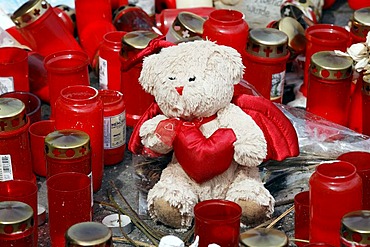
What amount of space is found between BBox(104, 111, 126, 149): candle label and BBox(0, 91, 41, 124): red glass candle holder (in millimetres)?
235

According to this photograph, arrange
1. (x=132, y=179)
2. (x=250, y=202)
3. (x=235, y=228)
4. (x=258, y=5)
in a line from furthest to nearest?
(x=258, y=5)
(x=132, y=179)
(x=250, y=202)
(x=235, y=228)

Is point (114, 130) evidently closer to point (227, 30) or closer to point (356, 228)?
point (227, 30)

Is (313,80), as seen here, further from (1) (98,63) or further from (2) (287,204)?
(1) (98,63)

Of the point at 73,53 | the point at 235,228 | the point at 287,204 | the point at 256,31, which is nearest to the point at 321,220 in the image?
the point at 235,228

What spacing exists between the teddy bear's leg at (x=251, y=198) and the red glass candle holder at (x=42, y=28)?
40.0 inches

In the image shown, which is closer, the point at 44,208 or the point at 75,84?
the point at 44,208

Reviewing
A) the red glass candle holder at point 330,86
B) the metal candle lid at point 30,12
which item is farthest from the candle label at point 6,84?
the red glass candle holder at point 330,86

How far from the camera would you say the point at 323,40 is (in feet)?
8.80

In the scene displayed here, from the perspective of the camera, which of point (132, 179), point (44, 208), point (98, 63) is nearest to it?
point (44, 208)

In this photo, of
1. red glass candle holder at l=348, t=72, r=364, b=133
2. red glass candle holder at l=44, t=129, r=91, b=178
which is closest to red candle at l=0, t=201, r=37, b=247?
red glass candle holder at l=44, t=129, r=91, b=178

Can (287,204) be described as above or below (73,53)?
below

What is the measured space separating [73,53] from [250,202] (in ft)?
2.64

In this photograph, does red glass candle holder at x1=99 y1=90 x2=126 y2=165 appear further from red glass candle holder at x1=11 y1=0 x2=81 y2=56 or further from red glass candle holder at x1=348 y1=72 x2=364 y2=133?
red glass candle holder at x1=348 y1=72 x2=364 y2=133

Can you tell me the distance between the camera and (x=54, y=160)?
2107mm
